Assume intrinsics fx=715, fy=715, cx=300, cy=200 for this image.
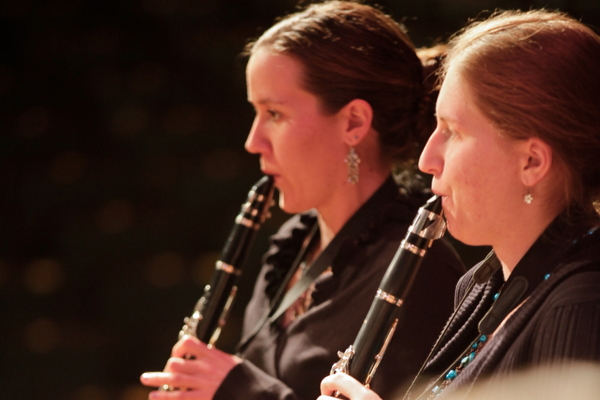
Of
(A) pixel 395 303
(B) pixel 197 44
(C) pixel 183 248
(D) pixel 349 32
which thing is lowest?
(C) pixel 183 248

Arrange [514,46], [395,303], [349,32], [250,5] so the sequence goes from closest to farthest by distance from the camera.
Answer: [514,46] → [395,303] → [349,32] → [250,5]

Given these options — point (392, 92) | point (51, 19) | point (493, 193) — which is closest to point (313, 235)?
point (392, 92)

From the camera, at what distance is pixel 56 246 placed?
286cm

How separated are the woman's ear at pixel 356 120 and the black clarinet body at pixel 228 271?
237 mm

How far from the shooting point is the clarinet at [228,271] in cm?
174

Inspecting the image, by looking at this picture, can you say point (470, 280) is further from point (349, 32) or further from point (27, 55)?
point (27, 55)

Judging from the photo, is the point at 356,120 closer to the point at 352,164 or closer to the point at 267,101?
the point at 352,164

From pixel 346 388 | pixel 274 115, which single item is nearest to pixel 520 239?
pixel 346 388

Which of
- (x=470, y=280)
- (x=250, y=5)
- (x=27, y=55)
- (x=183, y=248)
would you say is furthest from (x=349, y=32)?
(x=27, y=55)

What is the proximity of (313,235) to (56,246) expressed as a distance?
4.58 ft

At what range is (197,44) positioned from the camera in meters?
2.79

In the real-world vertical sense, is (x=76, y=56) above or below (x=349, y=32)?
below

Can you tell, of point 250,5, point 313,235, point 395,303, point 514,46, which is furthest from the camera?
point 250,5

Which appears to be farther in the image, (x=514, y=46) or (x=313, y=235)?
(x=313, y=235)
